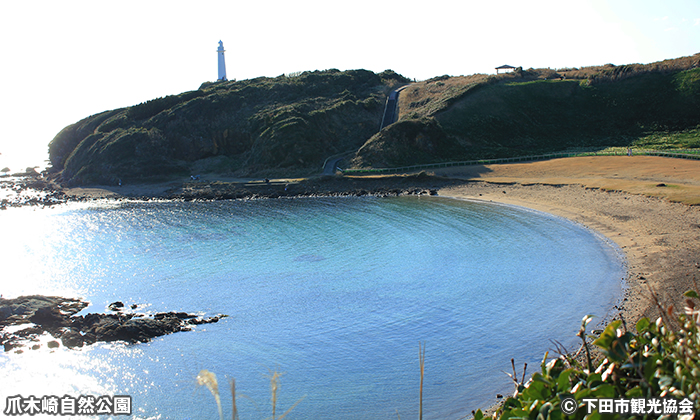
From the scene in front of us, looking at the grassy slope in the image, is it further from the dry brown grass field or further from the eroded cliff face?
the eroded cliff face

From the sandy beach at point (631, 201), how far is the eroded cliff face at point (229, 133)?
20.7m

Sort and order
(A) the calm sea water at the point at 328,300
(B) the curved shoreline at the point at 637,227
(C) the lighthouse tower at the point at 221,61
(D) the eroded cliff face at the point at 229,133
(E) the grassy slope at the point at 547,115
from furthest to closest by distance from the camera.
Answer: (C) the lighthouse tower at the point at 221,61
(D) the eroded cliff face at the point at 229,133
(E) the grassy slope at the point at 547,115
(B) the curved shoreline at the point at 637,227
(A) the calm sea water at the point at 328,300

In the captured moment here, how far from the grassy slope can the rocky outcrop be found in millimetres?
39259

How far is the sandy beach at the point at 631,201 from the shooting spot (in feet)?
57.1

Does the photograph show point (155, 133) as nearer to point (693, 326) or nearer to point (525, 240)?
point (525, 240)

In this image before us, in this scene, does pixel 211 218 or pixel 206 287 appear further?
pixel 211 218

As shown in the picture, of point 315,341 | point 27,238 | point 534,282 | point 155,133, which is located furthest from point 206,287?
point 155,133

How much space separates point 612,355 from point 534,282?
55.0 ft

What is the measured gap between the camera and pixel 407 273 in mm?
22078

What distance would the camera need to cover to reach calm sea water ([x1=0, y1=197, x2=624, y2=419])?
40.3 feet

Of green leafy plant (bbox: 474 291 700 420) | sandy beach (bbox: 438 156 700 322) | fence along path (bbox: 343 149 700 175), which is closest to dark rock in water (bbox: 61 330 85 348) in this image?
green leafy plant (bbox: 474 291 700 420)

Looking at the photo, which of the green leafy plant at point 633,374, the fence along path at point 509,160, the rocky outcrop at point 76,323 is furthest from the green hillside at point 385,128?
the green leafy plant at point 633,374

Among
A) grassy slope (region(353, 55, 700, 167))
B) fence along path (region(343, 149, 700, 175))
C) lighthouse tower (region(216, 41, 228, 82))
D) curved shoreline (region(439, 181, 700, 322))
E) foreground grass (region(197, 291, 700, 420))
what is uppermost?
lighthouse tower (region(216, 41, 228, 82))

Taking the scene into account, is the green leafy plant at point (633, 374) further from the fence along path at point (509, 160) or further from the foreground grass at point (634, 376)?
the fence along path at point (509, 160)
